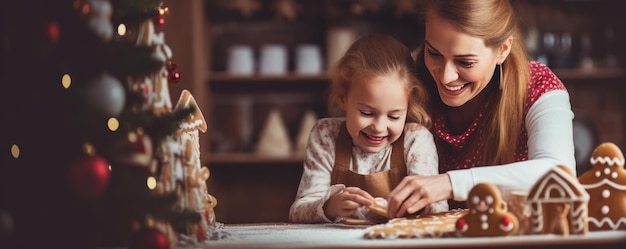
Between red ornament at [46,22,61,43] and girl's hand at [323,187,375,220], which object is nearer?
red ornament at [46,22,61,43]

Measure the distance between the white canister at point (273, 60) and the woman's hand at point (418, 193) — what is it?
2.64 metres

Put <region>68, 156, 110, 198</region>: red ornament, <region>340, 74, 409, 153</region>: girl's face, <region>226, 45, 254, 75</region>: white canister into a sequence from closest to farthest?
<region>68, 156, 110, 198</region>: red ornament, <region>340, 74, 409, 153</region>: girl's face, <region>226, 45, 254, 75</region>: white canister

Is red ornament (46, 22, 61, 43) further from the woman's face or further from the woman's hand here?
the woman's face

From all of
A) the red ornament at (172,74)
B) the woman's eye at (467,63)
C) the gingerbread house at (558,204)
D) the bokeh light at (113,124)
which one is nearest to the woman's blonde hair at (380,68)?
the woman's eye at (467,63)

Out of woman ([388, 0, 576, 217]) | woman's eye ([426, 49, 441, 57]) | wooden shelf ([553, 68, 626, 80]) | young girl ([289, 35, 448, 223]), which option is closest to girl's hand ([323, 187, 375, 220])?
young girl ([289, 35, 448, 223])

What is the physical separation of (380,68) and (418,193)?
0.35m

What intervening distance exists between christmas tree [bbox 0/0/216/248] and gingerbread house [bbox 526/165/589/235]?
0.53m

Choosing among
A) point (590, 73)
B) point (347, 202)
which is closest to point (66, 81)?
point (347, 202)

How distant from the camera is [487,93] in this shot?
1.94 meters

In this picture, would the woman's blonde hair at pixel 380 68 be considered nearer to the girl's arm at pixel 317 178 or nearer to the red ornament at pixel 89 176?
the girl's arm at pixel 317 178

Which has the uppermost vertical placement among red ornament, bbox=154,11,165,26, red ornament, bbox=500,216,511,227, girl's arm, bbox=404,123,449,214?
red ornament, bbox=154,11,165,26

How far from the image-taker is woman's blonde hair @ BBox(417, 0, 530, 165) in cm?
179

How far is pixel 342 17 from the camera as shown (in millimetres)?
4234

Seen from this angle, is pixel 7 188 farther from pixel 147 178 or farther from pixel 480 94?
pixel 480 94
